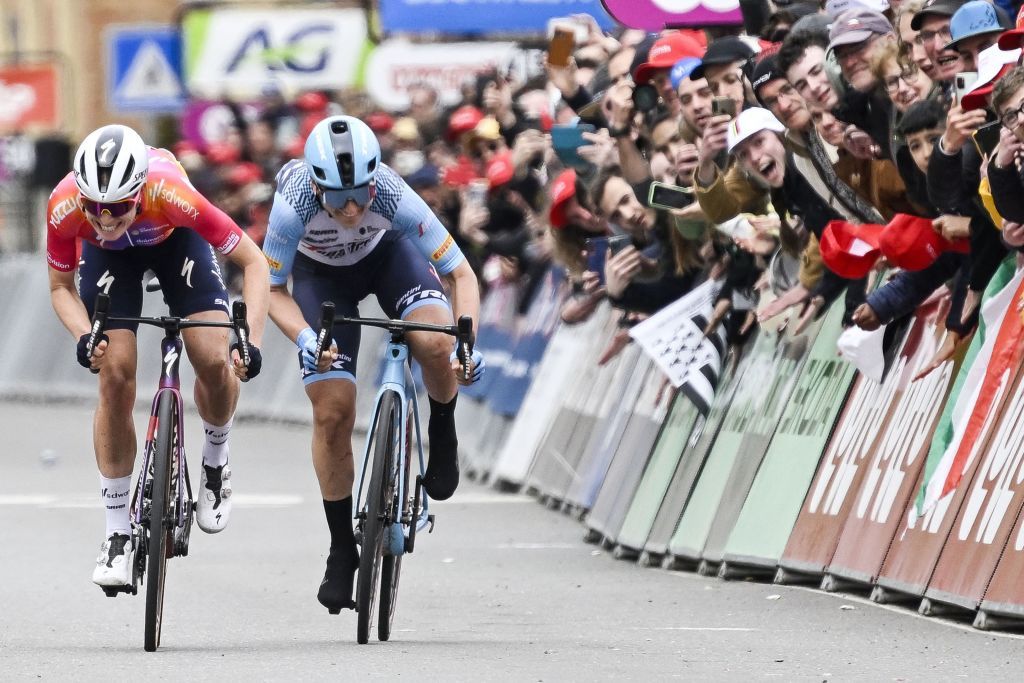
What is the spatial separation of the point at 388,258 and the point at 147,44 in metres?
22.5

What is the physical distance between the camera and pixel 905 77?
10.6 meters

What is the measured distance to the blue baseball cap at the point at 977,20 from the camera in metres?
9.82

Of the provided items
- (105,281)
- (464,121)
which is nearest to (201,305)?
(105,281)

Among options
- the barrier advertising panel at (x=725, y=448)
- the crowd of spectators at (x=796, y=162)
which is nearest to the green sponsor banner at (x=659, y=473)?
the barrier advertising panel at (x=725, y=448)

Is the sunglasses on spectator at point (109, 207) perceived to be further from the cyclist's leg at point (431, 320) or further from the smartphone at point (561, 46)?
the smartphone at point (561, 46)

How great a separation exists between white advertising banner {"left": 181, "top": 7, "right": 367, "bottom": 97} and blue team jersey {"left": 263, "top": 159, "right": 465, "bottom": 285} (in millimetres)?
18509

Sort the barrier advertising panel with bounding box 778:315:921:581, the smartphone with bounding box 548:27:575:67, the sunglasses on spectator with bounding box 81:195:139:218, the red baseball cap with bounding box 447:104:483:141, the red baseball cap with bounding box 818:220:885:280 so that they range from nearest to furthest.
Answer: the sunglasses on spectator with bounding box 81:195:139:218 → the red baseball cap with bounding box 818:220:885:280 → the barrier advertising panel with bounding box 778:315:921:581 → the smartphone with bounding box 548:27:575:67 → the red baseball cap with bounding box 447:104:483:141

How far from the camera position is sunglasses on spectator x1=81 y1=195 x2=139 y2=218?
9.84 m

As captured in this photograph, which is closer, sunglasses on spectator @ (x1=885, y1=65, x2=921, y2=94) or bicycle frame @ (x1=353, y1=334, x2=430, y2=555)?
bicycle frame @ (x1=353, y1=334, x2=430, y2=555)

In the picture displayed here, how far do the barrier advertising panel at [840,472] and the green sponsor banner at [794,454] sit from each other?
88mm

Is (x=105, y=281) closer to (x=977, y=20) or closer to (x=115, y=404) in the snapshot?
(x=115, y=404)

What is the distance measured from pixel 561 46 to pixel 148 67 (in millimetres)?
18058

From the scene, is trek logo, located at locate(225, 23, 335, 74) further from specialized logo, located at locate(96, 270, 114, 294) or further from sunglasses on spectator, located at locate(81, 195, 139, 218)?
sunglasses on spectator, located at locate(81, 195, 139, 218)

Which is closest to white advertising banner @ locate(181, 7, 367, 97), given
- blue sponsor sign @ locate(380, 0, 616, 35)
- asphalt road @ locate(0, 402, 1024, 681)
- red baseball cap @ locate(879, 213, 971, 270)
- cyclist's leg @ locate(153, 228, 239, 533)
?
blue sponsor sign @ locate(380, 0, 616, 35)
